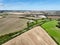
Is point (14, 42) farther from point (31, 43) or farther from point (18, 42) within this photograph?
point (31, 43)

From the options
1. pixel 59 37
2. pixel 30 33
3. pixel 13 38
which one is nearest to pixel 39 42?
pixel 30 33

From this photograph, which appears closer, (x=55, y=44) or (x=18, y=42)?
(x=18, y=42)

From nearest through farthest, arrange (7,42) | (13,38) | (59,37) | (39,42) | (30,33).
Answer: (7,42) < (13,38) < (39,42) < (30,33) < (59,37)

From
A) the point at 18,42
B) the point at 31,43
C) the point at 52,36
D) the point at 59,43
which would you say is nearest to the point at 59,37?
the point at 52,36

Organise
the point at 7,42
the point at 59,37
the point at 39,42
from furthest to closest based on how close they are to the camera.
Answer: the point at 59,37, the point at 39,42, the point at 7,42

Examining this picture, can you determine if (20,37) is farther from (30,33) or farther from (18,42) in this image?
(30,33)

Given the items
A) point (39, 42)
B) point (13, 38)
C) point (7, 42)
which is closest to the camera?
point (7, 42)

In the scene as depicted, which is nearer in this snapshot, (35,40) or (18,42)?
(18,42)

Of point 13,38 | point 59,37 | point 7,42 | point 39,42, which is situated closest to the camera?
point 7,42

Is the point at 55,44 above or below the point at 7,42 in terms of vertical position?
below
